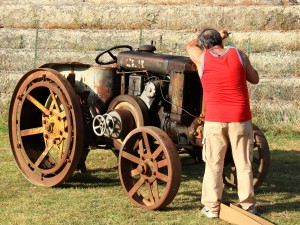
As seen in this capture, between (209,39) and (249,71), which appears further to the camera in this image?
(209,39)

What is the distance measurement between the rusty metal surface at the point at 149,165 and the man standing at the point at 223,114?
0.31 m

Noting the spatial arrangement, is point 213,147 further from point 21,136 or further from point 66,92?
point 21,136

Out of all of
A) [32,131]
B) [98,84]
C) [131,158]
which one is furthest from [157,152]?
[32,131]

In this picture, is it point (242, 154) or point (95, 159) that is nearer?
point (242, 154)

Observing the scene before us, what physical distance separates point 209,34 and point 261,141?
1673mm

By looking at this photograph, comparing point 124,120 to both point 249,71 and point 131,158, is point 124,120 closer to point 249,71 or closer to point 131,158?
point 131,158

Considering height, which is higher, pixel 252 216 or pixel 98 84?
pixel 98 84

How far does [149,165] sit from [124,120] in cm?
76

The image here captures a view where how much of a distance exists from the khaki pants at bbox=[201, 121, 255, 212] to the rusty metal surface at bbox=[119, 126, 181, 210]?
31 cm

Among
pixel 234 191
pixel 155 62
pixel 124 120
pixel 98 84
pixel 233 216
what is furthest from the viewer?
pixel 98 84

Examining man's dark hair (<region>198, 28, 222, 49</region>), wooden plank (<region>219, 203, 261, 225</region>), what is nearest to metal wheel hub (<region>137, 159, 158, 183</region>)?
wooden plank (<region>219, 203, 261, 225</region>)

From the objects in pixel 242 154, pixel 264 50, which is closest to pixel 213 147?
pixel 242 154

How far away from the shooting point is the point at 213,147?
6578 mm

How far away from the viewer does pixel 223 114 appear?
648cm
